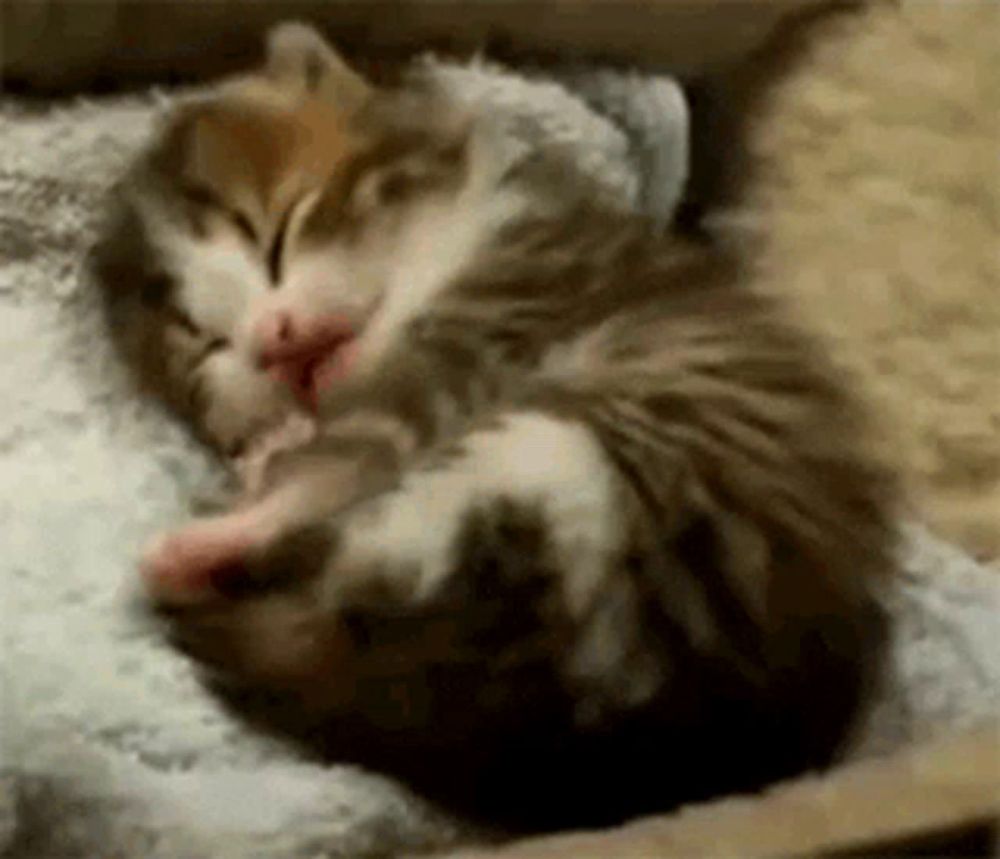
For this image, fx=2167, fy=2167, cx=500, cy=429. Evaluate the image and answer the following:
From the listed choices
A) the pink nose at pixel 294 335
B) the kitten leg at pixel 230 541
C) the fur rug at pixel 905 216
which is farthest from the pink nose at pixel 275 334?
the fur rug at pixel 905 216

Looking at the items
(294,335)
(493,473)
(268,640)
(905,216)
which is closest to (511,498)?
(493,473)

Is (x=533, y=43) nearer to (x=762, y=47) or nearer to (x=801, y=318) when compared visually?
(x=762, y=47)

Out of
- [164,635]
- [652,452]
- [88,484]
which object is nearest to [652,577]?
[652,452]

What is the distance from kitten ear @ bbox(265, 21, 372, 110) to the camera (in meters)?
1.60

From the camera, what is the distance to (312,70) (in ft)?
5.27

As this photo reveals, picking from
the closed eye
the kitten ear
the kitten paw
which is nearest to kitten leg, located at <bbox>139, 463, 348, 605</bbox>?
the kitten paw

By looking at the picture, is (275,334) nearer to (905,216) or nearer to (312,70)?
(312,70)

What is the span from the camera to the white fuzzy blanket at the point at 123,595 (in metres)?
1.22

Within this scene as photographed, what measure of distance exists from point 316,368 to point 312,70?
264 millimetres

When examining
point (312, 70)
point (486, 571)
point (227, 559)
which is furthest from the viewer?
point (312, 70)

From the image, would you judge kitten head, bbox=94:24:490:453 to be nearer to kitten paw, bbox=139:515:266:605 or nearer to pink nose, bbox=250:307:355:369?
pink nose, bbox=250:307:355:369

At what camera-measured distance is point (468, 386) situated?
1.38 metres

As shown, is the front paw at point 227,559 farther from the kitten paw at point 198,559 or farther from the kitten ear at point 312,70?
the kitten ear at point 312,70

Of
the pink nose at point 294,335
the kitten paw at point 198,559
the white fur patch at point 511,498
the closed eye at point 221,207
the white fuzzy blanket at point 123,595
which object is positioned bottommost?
the white fuzzy blanket at point 123,595
